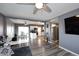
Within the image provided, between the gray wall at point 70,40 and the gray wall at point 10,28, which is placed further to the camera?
the gray wall at point 70,40

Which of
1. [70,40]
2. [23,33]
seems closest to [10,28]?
[23,33]

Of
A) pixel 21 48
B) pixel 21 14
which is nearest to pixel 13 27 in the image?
pixel 21 14

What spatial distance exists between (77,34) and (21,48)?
182 cm

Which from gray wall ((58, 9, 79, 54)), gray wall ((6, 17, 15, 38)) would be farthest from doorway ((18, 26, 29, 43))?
gray wall ((58, 9, 79, 54))

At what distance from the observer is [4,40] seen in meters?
1.91

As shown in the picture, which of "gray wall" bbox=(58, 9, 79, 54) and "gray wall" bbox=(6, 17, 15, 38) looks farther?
"gray wall" bbox=(58, 9, 79, 54)

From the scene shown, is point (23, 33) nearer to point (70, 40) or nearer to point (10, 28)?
point (10, 28)

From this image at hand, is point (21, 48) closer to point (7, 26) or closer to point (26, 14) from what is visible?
point (7, 26)

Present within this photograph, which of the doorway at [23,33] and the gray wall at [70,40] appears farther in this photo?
the gray wall at [70,40]

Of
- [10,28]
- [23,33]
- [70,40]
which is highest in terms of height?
[10,28]

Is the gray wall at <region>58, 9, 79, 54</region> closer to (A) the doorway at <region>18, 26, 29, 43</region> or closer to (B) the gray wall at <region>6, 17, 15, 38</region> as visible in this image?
(A) the doorway at <region>18, 26, 29, 43</region>

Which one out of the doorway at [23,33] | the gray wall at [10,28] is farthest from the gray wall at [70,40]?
the gray wall at [10,28]

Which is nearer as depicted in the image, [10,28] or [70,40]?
[10,28]

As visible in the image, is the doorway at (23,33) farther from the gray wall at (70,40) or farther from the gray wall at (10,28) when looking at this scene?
the gray wall at (70,40)
